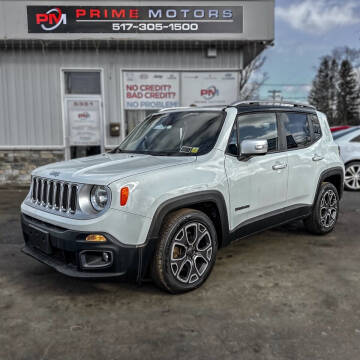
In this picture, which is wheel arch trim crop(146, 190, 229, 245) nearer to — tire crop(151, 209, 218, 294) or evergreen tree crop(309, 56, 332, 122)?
tire crop(151, 209, 218, 294)

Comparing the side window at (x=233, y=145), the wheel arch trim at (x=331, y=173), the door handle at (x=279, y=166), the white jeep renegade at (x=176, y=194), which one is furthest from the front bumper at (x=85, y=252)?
the wheel arch trim at (x=331, y=173)

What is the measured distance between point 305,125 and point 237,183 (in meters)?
1.76

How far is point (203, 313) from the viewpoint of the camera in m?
3.12

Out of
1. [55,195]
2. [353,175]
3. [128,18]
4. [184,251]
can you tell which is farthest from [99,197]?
[128,18]

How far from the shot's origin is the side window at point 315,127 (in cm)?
507

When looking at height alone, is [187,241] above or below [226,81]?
below

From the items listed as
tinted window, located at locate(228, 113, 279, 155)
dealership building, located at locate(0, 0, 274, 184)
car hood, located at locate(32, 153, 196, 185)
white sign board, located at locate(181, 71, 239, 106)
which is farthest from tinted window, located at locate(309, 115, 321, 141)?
white sign board, located at locate(181, 71, 239, 106)

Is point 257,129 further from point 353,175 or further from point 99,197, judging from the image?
point 353,175

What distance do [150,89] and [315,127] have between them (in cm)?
616

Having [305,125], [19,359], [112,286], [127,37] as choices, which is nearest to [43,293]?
[112,286]

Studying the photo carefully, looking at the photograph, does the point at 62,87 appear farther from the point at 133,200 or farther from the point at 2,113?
the point at 133,200

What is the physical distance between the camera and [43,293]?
3557mm

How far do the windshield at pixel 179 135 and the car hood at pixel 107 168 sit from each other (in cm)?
20

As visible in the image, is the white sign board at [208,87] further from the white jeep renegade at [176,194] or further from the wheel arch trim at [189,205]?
the wheel arch trim at [189,205]
